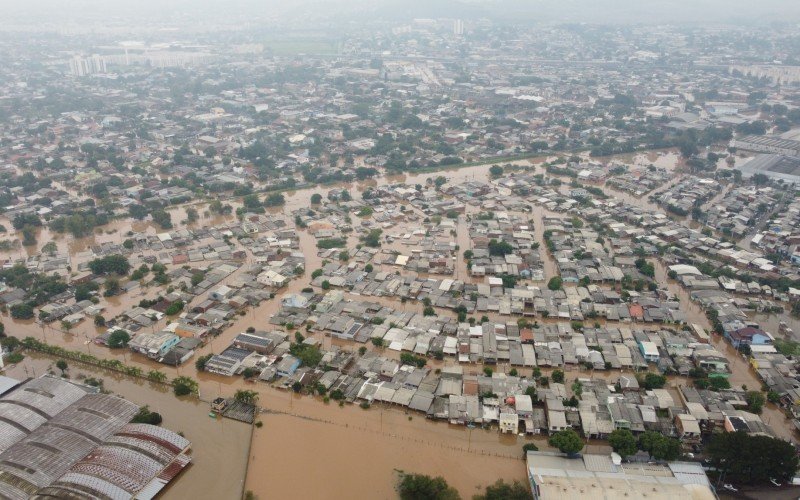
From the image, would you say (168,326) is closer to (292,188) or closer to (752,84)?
(292,188)

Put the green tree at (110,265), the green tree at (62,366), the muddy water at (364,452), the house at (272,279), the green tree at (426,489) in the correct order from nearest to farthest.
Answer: the green tree at (426,489) < the muddy water at (364,452) < the green tree at (62,366) < the house at (272,279) < the green tree at (110,265)

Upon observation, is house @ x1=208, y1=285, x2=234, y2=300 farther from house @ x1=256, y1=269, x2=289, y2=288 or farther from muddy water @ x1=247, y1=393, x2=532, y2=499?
muddy water @ x1=247, y1=393, x2=532, y2=499

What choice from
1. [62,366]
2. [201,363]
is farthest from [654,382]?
[62,366]

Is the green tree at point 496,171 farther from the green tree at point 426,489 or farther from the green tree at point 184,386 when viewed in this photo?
the green tree at point 426,489

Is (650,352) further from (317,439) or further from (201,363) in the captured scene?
(201,363)

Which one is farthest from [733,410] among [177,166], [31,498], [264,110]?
[264,110]

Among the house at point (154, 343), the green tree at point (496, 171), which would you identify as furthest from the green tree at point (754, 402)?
the green tree at point (496, 171)
